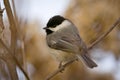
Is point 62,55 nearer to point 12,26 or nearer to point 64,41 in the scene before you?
point 64,41

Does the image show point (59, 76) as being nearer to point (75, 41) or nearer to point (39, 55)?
point (39, 55)

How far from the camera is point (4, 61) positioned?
1247 mm

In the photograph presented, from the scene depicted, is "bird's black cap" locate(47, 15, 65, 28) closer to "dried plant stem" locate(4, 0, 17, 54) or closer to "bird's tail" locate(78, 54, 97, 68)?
"bird's tail" locate(78, 54, 97, 68)

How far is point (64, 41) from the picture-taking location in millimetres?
2451

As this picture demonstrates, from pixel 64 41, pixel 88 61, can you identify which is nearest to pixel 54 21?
pixel 64 41

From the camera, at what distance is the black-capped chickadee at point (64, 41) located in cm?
234

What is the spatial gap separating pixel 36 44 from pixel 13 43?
1.91m

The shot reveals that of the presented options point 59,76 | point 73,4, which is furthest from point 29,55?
point 73,4

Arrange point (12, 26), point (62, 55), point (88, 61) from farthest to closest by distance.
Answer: point (62, 55)
point (88, 61)
point (12, 26)

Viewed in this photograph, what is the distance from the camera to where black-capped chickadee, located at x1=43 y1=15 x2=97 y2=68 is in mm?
2344

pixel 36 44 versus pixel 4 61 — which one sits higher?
pixel 4 61

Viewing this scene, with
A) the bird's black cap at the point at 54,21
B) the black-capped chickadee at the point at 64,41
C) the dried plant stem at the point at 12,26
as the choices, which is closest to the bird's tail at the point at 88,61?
the black-capped chickadee at the point at 64,41

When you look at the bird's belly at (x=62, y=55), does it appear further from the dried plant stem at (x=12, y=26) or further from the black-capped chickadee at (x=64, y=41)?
the dried plant stem at (x=12, y=26)

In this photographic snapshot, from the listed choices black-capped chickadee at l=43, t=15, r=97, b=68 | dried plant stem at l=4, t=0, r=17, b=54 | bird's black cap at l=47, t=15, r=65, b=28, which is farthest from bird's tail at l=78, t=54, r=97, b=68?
dried plant stem at l=4, t=0, r=17, b=54
